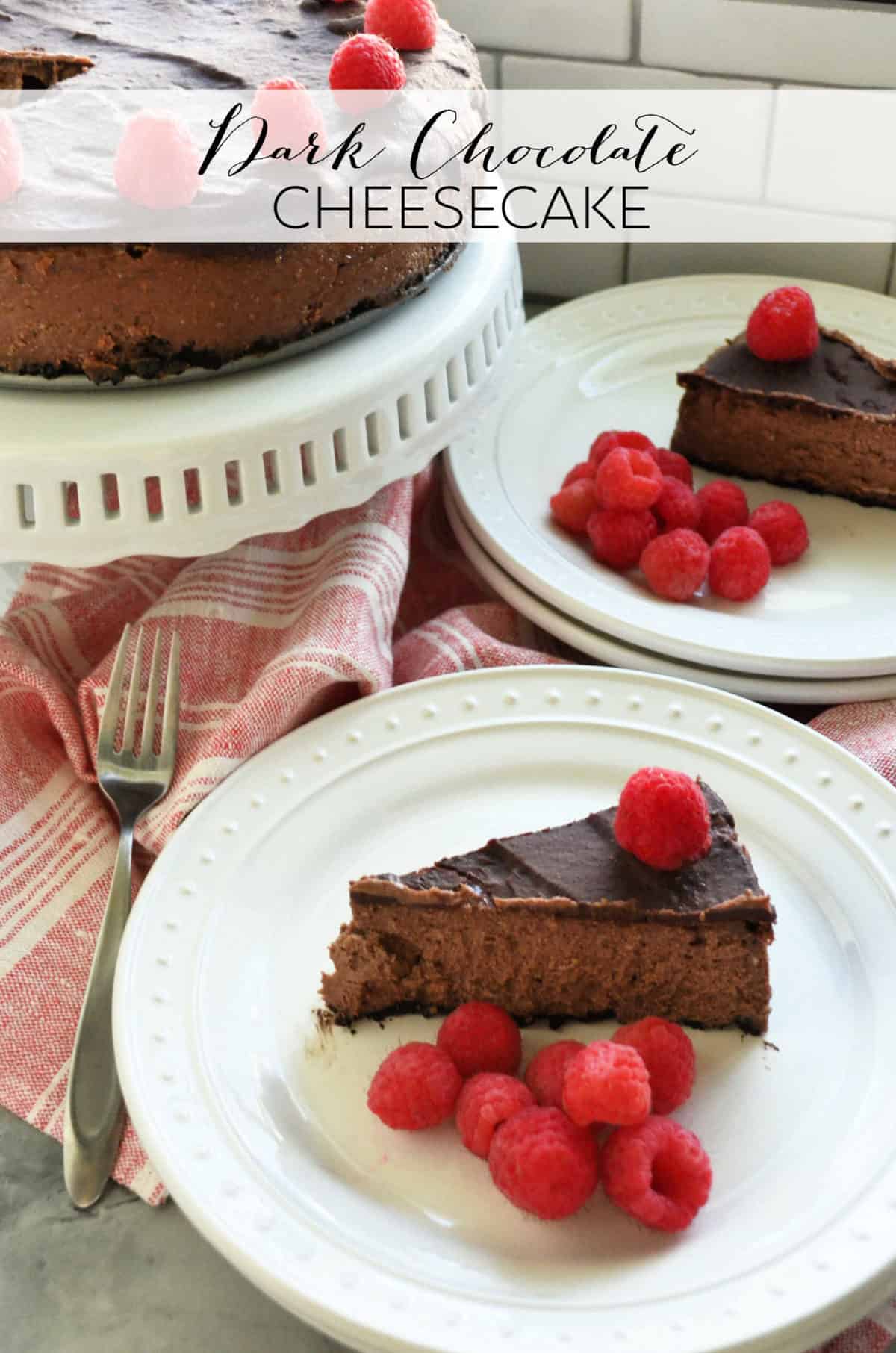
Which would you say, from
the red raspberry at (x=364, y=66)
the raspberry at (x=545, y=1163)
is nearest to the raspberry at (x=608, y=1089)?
the raspberry at (x=545, y=1163)

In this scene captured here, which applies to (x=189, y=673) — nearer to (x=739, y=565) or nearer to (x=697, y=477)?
(x=739, y=565)

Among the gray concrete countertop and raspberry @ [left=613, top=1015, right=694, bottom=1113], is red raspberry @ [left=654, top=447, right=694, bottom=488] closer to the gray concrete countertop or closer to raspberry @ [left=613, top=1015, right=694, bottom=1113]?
raspberry @ [left=613, top=1015, right=694, bottom=1113]

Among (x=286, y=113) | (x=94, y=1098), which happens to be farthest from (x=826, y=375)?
(x=94, y=1098)

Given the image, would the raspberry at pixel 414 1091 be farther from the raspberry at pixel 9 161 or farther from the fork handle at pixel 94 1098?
the raspberry at pixel 9 161

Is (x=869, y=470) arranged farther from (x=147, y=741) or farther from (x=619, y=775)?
(x=147, y=741)

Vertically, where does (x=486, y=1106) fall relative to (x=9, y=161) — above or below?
below

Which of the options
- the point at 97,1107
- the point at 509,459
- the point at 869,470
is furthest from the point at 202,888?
the point at 869,470
